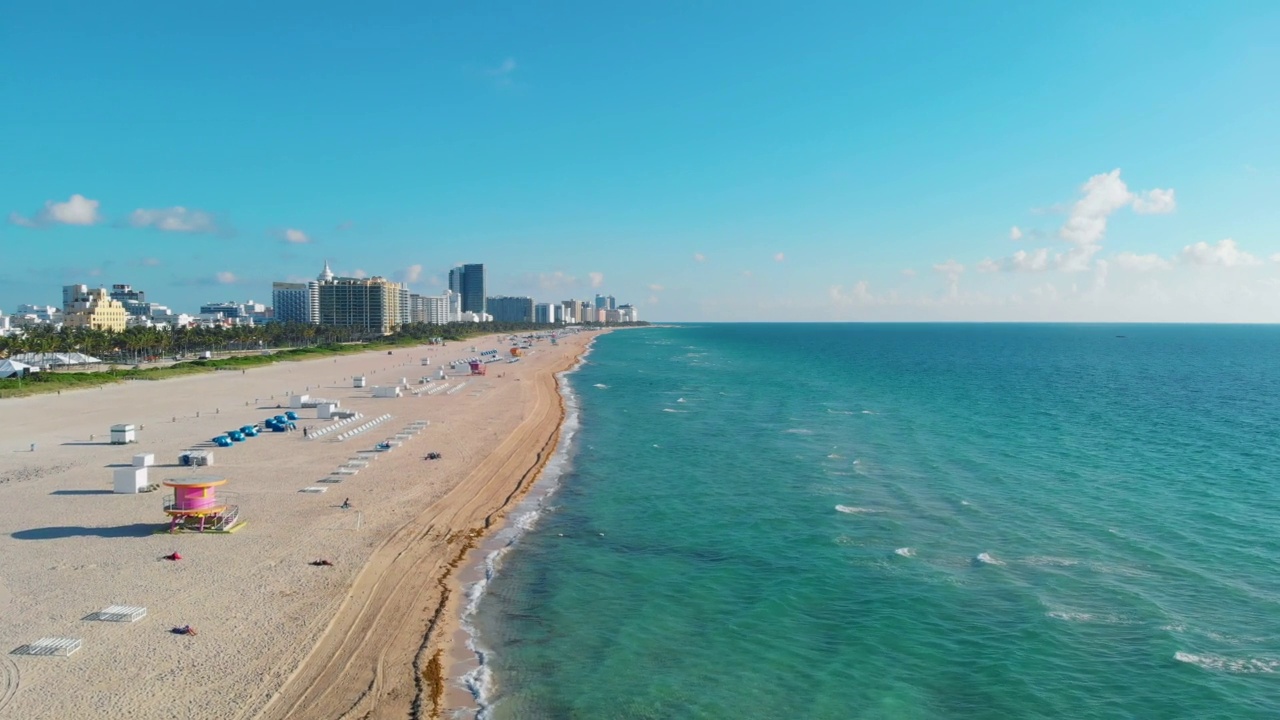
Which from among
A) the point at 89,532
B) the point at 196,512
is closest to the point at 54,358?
the point at 89,532

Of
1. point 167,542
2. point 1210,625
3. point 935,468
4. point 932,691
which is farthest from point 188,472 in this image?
point 1210,625

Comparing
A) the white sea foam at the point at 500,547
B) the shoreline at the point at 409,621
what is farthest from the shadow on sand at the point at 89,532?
the white sea foam at the point at 500,547

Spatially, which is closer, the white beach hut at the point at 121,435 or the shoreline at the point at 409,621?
the shoreline at the point at 409,621

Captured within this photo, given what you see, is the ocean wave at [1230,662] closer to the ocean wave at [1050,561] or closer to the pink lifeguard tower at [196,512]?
the ocean wave at [1050,561]

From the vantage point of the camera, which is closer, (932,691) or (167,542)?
(932,691)

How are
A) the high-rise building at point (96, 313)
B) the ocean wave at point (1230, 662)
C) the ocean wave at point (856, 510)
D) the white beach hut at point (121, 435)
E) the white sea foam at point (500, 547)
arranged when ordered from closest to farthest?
the white sea foam at point (500, 547) < the ocean wave at point (1230, 662) < the ocean wave at point (856, 510) < the white beach hut at point (121, 435) < the high-rise building at point (96, 313)

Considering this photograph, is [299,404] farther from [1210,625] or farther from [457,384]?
[1210,625]

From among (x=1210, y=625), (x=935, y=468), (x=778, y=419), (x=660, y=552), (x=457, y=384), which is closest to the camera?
(x=1210, y=625)
